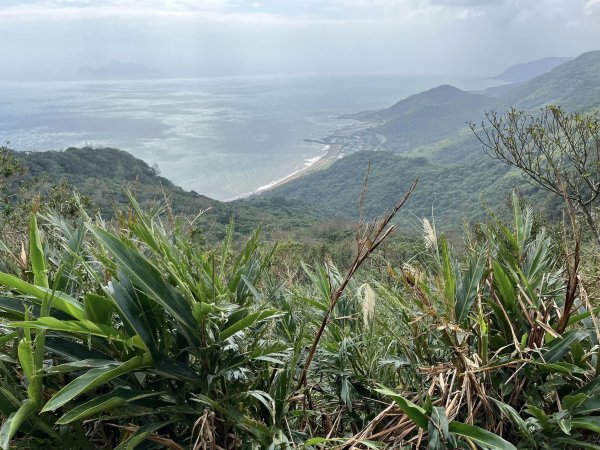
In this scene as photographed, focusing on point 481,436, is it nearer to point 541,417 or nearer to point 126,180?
point 541,417

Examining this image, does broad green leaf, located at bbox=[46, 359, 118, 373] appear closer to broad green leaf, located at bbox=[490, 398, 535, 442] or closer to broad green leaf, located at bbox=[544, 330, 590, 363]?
broad green leaf, located at bbox=[490, 398, 535, 442]

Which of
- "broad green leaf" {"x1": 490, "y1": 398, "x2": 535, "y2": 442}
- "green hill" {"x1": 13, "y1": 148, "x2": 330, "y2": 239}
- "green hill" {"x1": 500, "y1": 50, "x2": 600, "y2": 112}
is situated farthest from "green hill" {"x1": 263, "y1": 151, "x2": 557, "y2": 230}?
"broad green leaf" {"x1": 490, "y1": 398, "x2": 535, "y2": 442}

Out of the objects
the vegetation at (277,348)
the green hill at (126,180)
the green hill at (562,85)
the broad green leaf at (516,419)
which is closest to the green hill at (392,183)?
the green hill at (126,180)

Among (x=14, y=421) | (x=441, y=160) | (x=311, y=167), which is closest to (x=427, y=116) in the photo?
(x=441, y=160)

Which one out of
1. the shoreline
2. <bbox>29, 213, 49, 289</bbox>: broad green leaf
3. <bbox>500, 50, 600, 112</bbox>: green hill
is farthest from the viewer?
<bbox>500, 50, 600, 112</bbox>: green hill

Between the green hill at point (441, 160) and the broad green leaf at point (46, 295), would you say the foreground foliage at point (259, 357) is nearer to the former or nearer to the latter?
the broad green leaf at point (46, 295)

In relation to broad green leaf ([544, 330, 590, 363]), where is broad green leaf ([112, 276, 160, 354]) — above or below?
above
